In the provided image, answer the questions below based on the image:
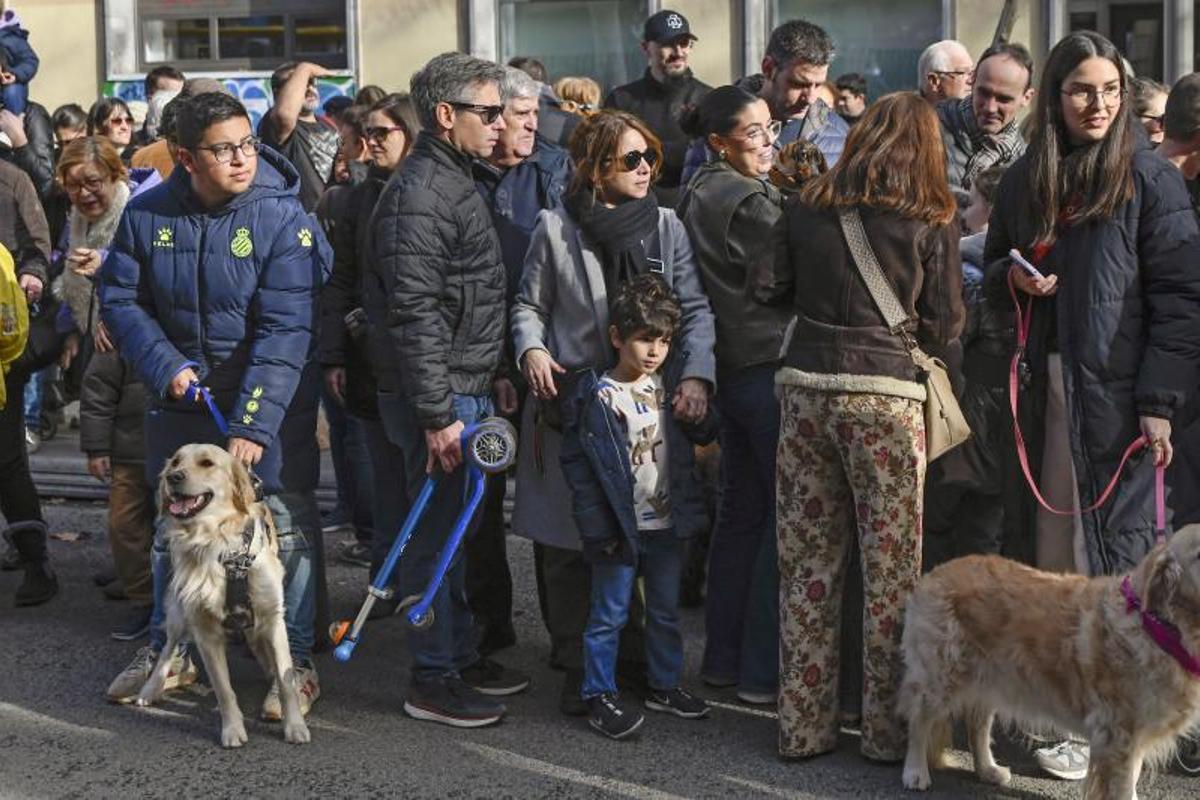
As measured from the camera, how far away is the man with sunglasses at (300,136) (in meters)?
9.53

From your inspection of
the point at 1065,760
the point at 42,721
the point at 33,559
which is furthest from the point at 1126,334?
the point at 33,559

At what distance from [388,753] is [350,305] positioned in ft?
7.09

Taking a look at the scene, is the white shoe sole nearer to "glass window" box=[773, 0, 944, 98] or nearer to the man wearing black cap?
the man wearing black cap

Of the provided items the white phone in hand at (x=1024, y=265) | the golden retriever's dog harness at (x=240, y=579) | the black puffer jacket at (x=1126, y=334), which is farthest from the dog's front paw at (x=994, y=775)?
the golden retriever's dog harness at (x=240, y=579)

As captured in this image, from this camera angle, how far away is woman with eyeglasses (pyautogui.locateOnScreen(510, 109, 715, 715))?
19.1 ft

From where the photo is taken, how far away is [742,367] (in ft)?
19.6

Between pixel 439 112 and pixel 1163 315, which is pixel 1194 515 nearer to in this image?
pixel 1163 315

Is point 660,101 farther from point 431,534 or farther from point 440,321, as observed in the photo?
point 431,534

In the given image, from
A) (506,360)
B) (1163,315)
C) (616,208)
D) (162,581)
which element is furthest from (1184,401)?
(162,581)

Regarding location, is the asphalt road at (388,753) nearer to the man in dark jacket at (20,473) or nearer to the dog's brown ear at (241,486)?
the dog's brown ear at (241,486)

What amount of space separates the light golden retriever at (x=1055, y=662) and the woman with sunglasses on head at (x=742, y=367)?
0.88 metres

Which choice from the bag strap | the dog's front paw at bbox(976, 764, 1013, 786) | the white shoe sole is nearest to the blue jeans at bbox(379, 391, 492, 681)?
the white shoe sole

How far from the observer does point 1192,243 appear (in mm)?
5164

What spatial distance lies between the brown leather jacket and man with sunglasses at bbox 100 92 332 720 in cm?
176
